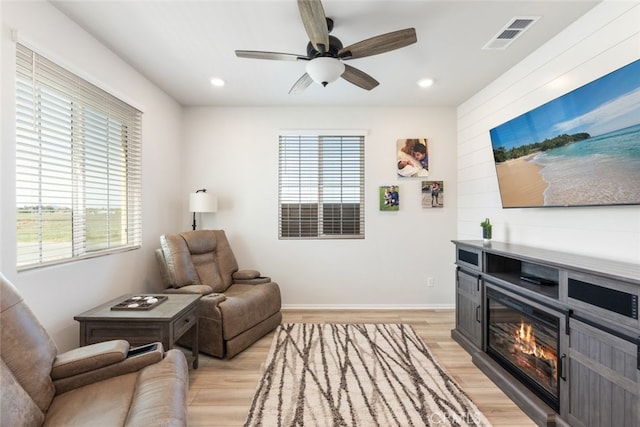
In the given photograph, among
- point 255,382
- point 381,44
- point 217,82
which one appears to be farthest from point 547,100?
point 255,382

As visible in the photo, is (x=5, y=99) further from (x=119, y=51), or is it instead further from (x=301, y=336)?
(x=301, y=336)

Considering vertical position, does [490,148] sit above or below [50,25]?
below

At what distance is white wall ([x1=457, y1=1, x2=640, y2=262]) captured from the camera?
181 cm

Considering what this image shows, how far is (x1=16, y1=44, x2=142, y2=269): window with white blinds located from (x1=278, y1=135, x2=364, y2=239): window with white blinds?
1.75 m

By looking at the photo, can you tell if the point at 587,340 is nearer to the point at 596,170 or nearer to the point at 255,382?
the point at 596,170

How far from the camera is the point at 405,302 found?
3.88 m

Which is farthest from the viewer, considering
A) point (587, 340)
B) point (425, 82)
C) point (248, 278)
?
point (248, 278)

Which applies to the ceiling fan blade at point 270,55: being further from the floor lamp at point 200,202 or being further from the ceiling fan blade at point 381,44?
the floor lamp at point 200,202

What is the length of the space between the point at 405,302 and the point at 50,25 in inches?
172

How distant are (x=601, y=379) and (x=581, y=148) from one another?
144cm

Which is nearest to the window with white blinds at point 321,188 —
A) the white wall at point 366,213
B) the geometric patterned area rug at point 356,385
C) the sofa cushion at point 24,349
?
the white wall at point 366,213

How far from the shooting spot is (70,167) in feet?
7.02

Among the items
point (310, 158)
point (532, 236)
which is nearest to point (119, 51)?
point (310, 158)

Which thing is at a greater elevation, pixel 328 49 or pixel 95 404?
pixel 328 49
